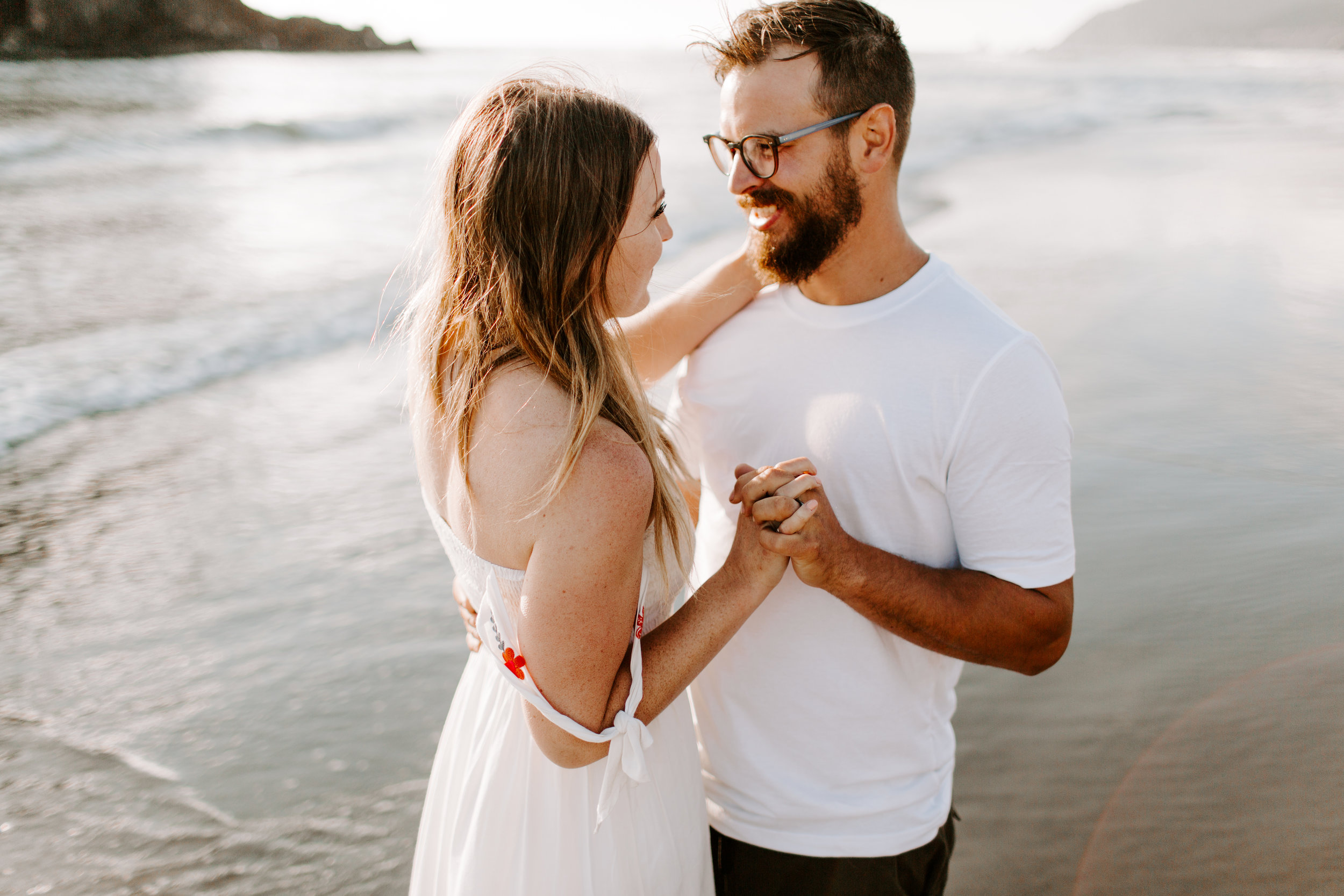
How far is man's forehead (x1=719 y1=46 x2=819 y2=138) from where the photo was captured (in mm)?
2193

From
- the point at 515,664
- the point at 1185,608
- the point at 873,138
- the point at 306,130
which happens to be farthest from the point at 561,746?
→ the point at 306,130

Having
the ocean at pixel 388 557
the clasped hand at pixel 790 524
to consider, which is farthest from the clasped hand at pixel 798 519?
the ocean at pixel 388 557

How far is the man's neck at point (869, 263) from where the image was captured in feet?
7.09

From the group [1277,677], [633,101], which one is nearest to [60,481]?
[633,101]

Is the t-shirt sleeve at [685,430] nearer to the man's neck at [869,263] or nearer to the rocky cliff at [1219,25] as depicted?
the man's neck at [869,263]

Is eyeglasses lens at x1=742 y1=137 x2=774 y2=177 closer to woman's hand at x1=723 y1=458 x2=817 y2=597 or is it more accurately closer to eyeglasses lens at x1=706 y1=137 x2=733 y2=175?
eyeglasses lens at x1=706 y1=137 x2=733 y2=175

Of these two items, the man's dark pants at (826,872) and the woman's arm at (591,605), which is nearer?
the woman's arm at (591,605)

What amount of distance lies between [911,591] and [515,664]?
2.78ft

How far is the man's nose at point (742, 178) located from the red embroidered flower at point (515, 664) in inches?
51.0

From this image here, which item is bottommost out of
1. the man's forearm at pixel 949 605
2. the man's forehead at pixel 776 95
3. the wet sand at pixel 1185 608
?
the wet sand at pixel 1185 608

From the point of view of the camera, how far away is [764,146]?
7.43 ft

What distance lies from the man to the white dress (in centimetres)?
29

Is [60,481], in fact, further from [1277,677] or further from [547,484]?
[1277,677]

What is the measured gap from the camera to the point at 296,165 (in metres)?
18.5
